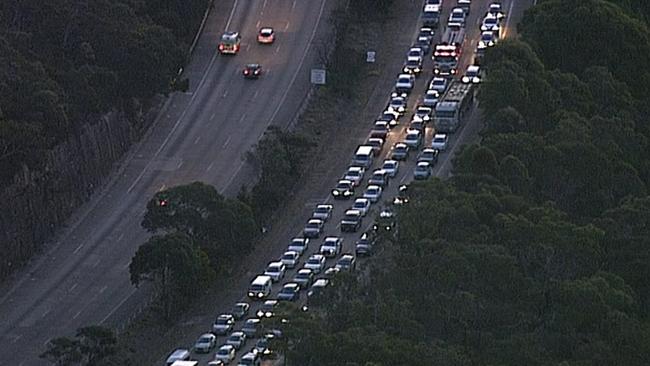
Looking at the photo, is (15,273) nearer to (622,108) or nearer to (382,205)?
(382,205)

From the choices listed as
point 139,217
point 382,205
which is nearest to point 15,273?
point 139,217

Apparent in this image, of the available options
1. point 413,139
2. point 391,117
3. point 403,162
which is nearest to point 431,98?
point 391,117

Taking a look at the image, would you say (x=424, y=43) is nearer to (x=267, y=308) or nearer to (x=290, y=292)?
(x=290, y=292)

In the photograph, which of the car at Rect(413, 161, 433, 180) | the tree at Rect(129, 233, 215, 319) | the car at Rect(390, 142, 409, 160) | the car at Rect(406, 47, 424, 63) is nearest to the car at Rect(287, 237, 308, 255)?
the tree at Rect(129, 233, 215, 319)

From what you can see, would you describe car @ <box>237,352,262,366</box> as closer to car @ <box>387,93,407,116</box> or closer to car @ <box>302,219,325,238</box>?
car @ <box>302,219,325,238</box>

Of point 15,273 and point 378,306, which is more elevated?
point 378,306
